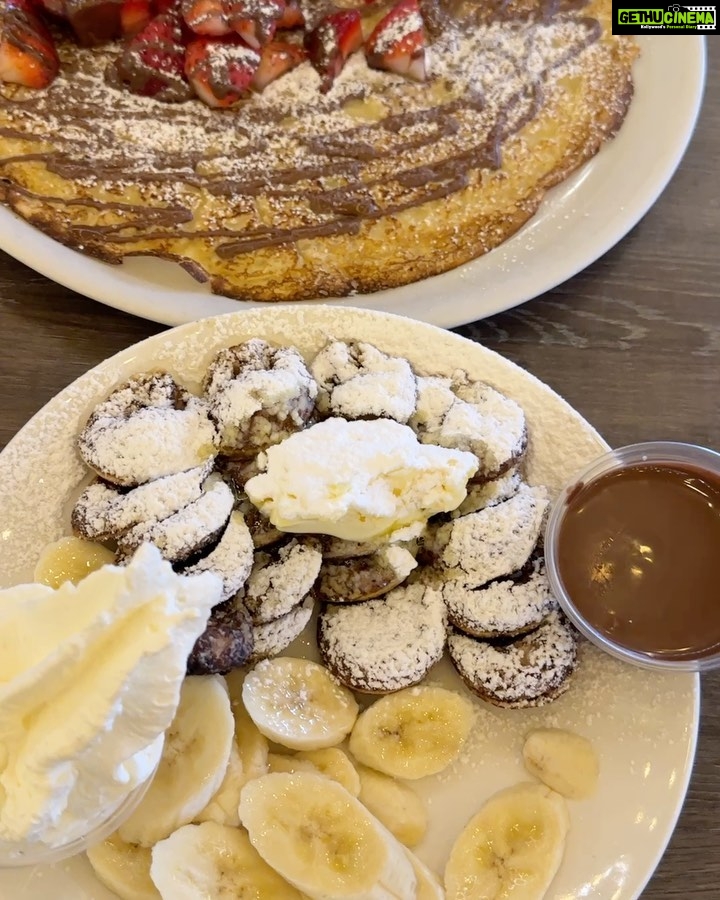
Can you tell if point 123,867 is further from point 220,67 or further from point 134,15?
point 134,15

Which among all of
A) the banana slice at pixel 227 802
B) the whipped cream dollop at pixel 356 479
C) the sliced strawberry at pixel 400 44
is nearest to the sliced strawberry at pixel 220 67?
the sliced strawberry at pixel 400 44

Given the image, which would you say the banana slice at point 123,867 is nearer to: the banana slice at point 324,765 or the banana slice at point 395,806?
the banana slice at point 324,765

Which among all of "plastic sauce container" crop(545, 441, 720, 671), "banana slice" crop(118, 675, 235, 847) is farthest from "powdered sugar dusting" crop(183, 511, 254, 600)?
"plastic sauce container" crop(545, 441, 720, 671)

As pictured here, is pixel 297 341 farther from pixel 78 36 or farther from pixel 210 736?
pixel 78 36

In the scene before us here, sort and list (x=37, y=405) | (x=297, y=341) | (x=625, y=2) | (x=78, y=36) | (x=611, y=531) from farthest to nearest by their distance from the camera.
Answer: (x=625, y=2)
(x=78, y=36)
(x=37, y=405)
(x=297, y=341)
(x=611, y=531)

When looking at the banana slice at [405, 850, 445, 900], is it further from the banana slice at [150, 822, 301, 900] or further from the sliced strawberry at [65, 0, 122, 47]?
the sliced strawberry at [65, 0, 122, 47]

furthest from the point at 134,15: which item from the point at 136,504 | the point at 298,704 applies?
the point at 298,704

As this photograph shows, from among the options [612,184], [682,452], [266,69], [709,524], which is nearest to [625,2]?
[612,184]
